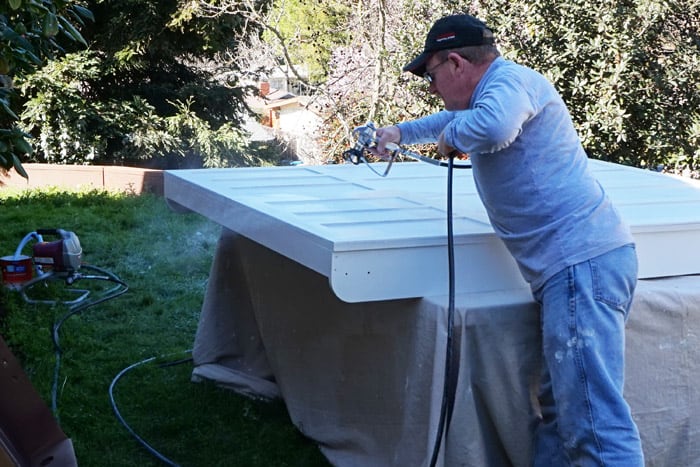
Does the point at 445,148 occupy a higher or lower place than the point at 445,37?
lower

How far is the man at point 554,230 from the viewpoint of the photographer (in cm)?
245

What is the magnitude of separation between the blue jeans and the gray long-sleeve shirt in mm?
64

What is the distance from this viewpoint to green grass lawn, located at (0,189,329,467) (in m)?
3.57

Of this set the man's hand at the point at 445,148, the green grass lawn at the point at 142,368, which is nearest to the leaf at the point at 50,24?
the man's hand at the point at 445,148

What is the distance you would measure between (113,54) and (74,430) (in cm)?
843

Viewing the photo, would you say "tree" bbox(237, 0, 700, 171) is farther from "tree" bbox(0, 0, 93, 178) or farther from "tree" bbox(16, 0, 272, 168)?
"tree" bbox(16, 0, 272, 168)

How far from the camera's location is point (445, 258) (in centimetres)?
263

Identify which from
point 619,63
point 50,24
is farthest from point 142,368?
point 619,63

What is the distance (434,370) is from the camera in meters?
2.58

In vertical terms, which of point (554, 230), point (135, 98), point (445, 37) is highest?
point (445, 37)

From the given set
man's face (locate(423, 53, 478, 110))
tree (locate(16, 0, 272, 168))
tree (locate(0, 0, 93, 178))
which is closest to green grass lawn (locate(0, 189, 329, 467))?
tree (locate(0, 0, 93, 178))

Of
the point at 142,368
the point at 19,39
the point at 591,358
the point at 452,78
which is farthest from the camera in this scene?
the point at 142,368

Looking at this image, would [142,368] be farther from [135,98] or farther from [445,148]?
[135,98]

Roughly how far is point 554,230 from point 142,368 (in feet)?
8.73
